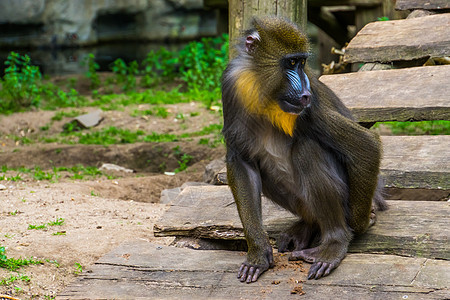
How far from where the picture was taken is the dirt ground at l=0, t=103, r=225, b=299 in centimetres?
421

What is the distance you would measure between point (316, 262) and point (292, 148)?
0.65 m

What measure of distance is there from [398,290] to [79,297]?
161cm

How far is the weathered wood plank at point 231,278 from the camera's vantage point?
3082 millimetres

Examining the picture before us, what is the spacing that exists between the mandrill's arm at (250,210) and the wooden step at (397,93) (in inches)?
51.4

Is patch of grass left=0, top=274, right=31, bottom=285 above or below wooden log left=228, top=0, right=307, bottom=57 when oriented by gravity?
below

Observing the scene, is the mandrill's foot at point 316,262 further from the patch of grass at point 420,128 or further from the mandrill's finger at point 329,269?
the patch of grass at point 420,128

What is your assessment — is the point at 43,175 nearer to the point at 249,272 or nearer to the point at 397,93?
the point at 397,93

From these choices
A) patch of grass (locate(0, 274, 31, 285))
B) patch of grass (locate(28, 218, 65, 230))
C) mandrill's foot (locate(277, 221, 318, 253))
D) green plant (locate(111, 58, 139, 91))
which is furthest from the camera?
green plant (locate(111, 58, 139, 91))

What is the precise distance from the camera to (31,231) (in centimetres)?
475

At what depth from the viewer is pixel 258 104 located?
11.5 feet

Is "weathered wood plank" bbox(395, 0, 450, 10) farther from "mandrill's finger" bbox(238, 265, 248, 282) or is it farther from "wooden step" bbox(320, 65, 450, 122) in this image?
"mandrill's finger" bbox(238, 265, 248, 282)

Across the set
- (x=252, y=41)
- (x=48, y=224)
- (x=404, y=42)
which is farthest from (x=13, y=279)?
(x=404, y=42)

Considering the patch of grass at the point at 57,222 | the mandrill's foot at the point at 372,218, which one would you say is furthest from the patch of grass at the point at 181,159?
the mandrill's foot at the point at 372,218

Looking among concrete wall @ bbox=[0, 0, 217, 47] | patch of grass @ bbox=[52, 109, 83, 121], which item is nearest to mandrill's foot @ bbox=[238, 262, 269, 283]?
patch of grass @ bbox=[52, 109, 83, 121]
